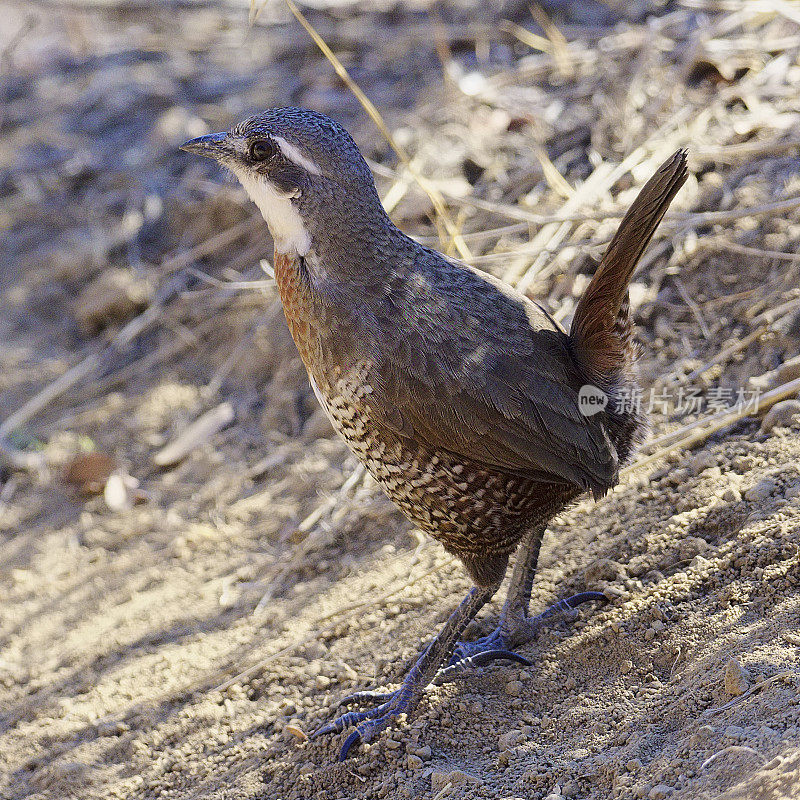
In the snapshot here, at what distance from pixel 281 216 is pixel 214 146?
13.5 inches

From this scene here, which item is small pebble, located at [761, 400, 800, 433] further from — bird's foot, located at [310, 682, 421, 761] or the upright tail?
bird's foot, located at [310, 682, 421, 761]

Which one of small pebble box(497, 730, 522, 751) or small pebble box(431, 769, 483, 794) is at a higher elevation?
small pebble box(431, 769, 483, 794)

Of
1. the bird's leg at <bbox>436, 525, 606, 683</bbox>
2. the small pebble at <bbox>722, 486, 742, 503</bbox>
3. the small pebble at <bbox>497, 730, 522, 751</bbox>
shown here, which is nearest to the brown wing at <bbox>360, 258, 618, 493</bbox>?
the bird's leg at <bbox>436, 525, 606, 683</bbox>

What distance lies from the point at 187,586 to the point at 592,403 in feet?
6.78

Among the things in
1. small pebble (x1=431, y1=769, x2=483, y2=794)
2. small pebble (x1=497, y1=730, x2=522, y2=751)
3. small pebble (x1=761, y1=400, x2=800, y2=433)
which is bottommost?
small pebble (x1=497, y1=730, x2=522, y2=751)

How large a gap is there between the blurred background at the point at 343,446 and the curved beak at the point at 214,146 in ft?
4.35

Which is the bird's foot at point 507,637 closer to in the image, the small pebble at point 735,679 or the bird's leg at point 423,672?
the bird's leg at point 423,672

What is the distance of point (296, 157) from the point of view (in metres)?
2.91

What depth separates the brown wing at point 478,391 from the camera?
2.72m

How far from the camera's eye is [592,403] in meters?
2.92

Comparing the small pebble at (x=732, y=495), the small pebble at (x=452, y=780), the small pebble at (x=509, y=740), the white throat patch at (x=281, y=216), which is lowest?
the small pebble at (x=509, y=740)

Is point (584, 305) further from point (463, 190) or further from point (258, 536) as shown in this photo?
point (463, 190)

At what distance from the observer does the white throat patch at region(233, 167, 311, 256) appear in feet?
9.62

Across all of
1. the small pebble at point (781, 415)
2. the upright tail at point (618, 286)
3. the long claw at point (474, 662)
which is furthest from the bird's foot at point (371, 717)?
the small pebble at point (781, 415)
